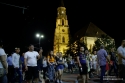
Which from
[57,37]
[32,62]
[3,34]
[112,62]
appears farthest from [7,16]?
[57,37]

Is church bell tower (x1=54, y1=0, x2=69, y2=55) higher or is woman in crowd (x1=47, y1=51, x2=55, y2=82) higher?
church bell tower (x1=54, y1=0, x2=69, y2=55)

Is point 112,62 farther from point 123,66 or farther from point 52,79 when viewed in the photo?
point 123,66

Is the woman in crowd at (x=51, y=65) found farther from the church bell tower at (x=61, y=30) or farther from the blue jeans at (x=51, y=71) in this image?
the church bell tower at (x=61, y=30)

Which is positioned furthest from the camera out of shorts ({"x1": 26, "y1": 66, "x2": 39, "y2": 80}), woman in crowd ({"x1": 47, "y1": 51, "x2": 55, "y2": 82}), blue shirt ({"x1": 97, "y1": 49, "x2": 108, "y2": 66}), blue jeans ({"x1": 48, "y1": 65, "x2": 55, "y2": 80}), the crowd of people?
blue jeans ({"x1": 48, "y1": 65, "x2": 55, "y2": 80})

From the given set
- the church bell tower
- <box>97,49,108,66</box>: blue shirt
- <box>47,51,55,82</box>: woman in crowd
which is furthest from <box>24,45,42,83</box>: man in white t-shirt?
the church bell tower

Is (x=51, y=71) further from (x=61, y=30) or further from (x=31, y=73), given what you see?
(x=61, y=30)

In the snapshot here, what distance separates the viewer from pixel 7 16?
32.7 m

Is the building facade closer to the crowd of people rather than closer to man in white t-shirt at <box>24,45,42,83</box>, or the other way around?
the crowd of people

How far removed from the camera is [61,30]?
104 m

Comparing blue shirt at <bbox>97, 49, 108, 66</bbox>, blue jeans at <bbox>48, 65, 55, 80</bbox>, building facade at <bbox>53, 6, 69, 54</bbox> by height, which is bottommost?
blue jeans at <bbox>48, 65, 55, 80</bbox>

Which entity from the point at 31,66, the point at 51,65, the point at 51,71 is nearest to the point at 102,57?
the point at 51,65

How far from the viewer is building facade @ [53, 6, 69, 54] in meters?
102

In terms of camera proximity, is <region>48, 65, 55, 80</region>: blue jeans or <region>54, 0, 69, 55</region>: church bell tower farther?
<region>54, 0, 69, 55</region>: church bell tower

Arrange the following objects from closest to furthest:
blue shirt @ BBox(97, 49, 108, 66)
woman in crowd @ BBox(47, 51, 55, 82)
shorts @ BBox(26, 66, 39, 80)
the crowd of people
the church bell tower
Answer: the crowd of people → shorts @ BBox(26, 66, 39, 80) → blue shirt @ BBox(97, 49, 108, 66) → woman in crowd @ BBox(47, 51, 55, 82) → the church bell tower
